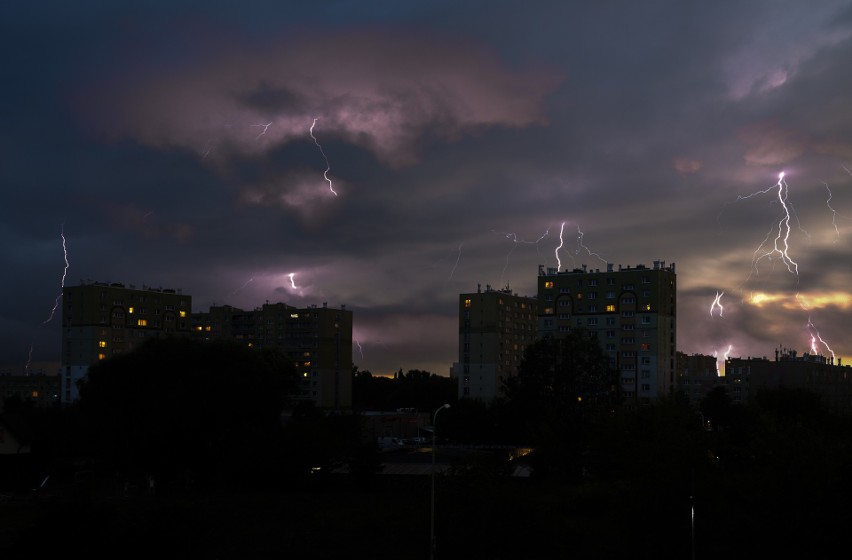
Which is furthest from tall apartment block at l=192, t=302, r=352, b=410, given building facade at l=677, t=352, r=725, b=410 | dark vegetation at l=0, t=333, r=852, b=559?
dark vegetation at l=0, t=333, r=852, b=559

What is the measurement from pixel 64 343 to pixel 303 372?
3854 cm

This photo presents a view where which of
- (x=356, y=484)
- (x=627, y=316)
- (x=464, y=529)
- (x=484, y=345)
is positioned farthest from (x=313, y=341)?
(x=464, y=529)

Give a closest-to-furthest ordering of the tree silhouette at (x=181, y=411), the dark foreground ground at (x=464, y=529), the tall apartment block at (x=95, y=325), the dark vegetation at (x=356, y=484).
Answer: the dark foreground ground at (x=464, y=529) < the dark vegetation at (x=356, y=484) < the tree silhouette at (x=181, y=411) < the tall apartment block at (x=95, y=325)

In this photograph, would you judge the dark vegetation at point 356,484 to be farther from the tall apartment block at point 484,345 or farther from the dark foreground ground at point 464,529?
the tall apartment block at point 484,345

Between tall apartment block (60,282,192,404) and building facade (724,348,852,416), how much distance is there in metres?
100

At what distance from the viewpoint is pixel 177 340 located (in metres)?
61.2

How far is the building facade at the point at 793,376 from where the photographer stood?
Result: 147m

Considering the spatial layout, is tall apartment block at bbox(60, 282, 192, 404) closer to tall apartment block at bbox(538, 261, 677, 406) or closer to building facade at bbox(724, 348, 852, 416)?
tall apartment block at bbox(538, 261, 677, 406)

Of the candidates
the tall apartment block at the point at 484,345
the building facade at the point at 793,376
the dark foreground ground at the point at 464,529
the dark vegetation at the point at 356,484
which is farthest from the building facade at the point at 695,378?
the dark foreground ground at the point at 464,529

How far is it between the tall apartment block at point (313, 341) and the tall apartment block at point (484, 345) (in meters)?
25.4

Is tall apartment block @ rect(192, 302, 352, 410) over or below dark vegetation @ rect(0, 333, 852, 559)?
over

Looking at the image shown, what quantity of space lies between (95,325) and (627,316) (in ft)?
269

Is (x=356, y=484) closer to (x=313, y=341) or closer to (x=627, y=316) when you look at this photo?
(x=627, y=316)

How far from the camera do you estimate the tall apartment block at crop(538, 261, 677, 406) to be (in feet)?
348
